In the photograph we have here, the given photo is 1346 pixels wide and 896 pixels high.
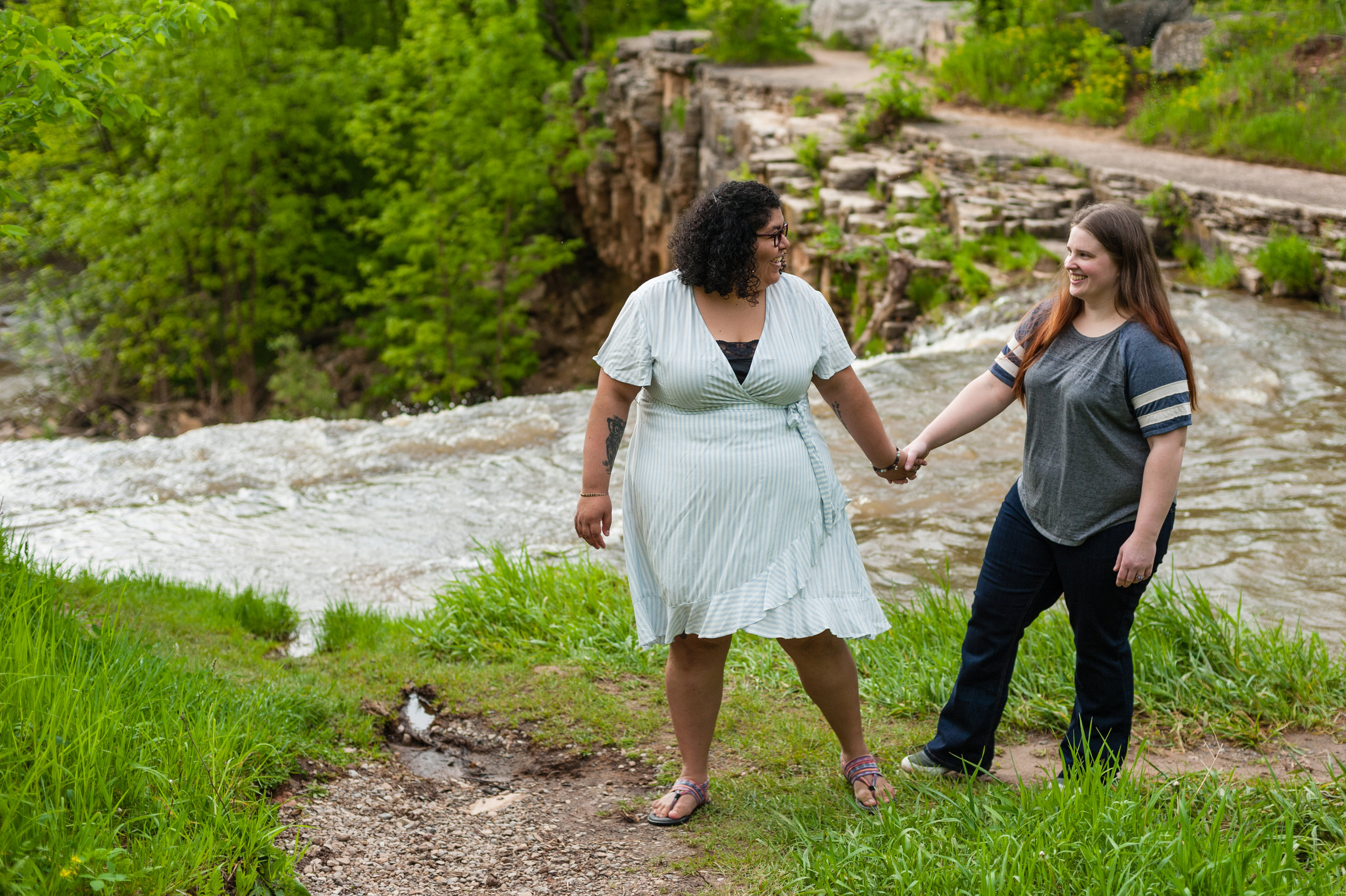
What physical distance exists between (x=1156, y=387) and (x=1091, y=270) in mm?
356

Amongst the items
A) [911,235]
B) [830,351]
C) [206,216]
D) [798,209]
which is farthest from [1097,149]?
[206,216]

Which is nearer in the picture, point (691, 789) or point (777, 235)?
point (777, 235)

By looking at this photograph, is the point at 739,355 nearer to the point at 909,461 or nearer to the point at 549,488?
the point at 909,461

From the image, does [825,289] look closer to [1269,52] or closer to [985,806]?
[1269,52]

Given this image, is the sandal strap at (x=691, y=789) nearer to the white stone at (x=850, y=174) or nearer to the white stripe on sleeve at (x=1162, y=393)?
the white stripe on sleeve at (x=1162, y=393)

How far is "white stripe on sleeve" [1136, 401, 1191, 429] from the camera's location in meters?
2.69

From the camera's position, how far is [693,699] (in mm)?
3111

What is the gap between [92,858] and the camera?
2.28m

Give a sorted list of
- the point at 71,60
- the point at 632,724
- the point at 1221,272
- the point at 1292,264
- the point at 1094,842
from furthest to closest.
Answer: the point at 1221,272
the point at 1292,264
the point at 71,60
the point at 632,724
the point at 1094,842

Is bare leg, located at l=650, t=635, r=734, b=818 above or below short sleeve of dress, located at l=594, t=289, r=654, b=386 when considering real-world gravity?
below

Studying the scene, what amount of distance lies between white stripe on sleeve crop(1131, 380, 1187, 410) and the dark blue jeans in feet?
1.12

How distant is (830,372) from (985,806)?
1231mm

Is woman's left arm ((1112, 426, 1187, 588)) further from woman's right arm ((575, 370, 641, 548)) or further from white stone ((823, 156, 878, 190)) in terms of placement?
white stone ((823, 156, 878, 190))

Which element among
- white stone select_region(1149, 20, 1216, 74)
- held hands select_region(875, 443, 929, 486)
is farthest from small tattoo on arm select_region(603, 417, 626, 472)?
white stone select_region(1149, 20, 1216, 74)
